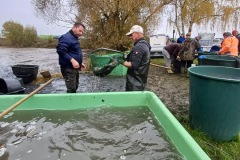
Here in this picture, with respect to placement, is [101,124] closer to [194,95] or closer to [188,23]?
[194,95]

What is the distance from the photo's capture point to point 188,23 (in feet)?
79.9

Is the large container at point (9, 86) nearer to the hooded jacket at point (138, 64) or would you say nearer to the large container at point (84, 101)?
the large container at point (84, 101)

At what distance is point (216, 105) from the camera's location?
3352 mm

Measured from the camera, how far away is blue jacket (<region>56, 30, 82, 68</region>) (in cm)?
419

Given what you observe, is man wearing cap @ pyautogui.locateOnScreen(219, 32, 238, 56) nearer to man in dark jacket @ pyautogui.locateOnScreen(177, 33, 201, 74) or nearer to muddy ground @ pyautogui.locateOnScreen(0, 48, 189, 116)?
man in dark jacket @ pyautogui.locateOnScreen(177, 33, 201, 74)

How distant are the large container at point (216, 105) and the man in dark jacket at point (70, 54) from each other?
220 centimetres

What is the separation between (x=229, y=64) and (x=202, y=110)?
3242 mm

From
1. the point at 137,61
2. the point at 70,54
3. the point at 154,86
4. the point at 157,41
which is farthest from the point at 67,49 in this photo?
the point at 157,41

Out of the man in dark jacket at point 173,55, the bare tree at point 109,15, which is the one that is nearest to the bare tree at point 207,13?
the bare tree at point 109,15

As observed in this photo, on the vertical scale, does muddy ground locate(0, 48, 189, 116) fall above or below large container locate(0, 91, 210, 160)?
below

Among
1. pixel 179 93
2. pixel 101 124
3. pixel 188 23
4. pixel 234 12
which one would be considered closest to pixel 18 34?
pixel 188 23

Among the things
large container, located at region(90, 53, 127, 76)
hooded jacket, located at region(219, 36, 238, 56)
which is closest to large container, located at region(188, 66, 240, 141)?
large container, located at region(90, 53, 127, 76)

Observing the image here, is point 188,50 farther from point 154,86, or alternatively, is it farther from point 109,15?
point 109,15

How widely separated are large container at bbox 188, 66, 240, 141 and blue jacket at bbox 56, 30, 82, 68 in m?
2.24
